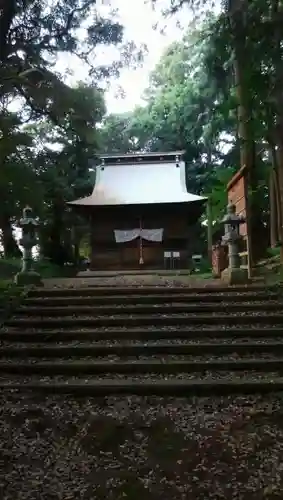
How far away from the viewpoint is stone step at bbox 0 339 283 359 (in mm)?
5051

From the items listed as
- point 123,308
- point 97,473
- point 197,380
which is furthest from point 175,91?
point 97,473

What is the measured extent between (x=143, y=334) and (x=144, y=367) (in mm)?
818

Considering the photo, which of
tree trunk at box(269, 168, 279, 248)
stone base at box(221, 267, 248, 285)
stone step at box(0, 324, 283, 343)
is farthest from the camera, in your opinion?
tree trunk at box(269, 168, 279, 248)

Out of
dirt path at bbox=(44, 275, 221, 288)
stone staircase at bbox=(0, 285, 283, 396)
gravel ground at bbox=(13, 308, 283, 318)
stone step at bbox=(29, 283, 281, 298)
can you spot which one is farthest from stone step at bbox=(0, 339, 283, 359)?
dirt path at bbox=(44, 275, 221, 288)

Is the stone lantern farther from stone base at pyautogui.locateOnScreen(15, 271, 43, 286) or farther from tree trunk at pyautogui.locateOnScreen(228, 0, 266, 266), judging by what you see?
tree trunk at pyautogui.locateOnScreen(228, 0, 266, 266)

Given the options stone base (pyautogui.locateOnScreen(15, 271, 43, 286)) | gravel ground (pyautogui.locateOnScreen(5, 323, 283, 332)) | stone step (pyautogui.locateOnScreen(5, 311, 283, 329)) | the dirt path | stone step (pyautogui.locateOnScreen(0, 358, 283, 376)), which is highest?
stone base (pyautogui.locateOnScreen(15, 271, 43, 286))

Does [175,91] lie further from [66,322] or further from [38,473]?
[38,473]

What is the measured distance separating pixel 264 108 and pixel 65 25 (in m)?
6.81

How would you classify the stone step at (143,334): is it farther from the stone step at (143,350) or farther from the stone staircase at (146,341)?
the stone step at (143,350)

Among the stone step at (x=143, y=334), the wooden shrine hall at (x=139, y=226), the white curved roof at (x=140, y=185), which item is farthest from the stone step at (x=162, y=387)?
the wooden shrine hall at (x=139, y=226)

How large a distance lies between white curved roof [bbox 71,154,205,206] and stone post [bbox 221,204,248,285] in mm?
6660

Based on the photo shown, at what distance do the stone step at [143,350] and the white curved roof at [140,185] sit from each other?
9754 mm

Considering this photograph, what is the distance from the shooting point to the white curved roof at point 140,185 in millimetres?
15156

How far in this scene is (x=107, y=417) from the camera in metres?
3.72
